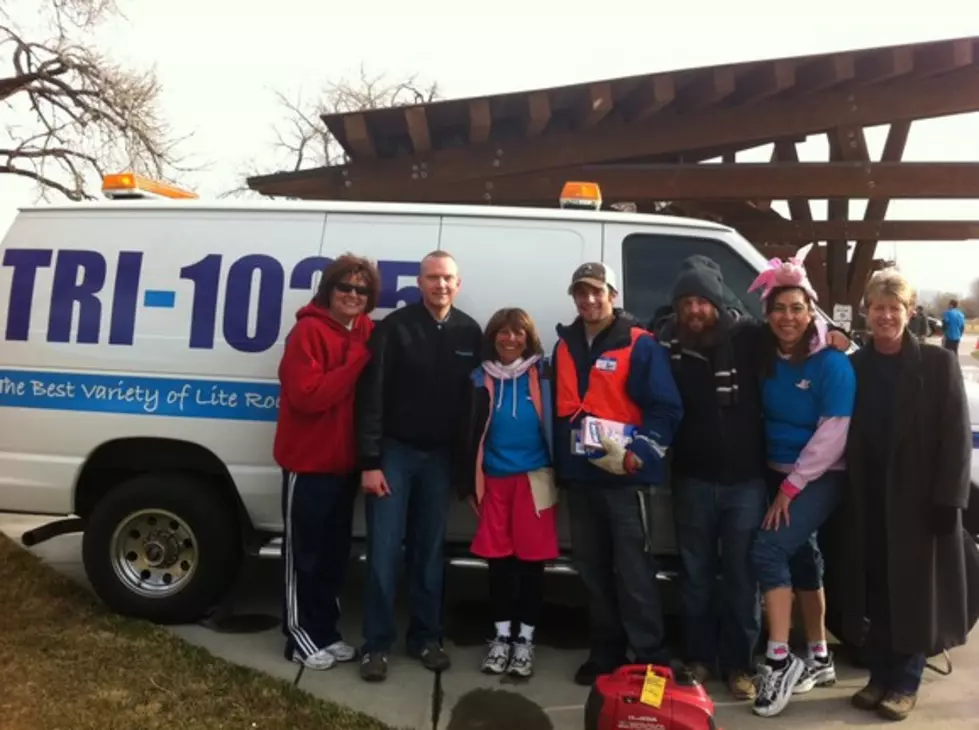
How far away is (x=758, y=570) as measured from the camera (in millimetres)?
3811

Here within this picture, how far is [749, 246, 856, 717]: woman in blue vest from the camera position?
12.1 ft

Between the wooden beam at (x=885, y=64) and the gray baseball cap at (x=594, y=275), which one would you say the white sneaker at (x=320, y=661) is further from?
the wooden beam at (x=885, y=64)

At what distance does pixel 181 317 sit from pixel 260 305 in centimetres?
44

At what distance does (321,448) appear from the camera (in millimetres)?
4000

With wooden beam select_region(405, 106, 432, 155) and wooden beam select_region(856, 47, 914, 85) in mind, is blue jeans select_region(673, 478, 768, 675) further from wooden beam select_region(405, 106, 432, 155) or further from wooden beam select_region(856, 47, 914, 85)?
wooden beam select_region(856, 47, 914, 85)

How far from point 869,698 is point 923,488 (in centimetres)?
106

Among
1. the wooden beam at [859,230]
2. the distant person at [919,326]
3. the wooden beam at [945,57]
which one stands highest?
the wooden beam at [945,57]

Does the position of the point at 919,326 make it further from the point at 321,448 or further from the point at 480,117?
the point at 480,117

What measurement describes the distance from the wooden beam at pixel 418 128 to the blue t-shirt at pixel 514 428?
4.64 m

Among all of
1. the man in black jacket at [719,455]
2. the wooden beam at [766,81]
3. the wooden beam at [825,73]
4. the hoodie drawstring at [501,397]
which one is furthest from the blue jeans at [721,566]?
the wooden beam at [825,73]

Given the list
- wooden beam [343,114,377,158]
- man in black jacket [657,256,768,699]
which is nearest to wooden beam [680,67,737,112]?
wooden beam [343,114,377,158]

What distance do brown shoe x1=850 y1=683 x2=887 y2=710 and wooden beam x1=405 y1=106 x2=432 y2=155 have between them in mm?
6146

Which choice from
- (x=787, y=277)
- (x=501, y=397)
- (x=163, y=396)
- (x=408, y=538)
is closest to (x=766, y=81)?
(x=787, y=277)

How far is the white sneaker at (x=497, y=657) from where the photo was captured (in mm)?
4133
